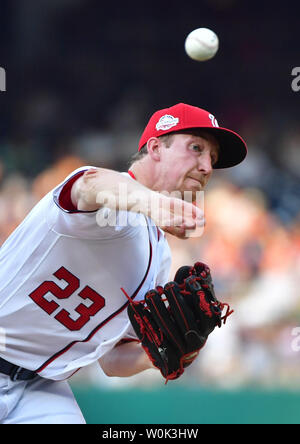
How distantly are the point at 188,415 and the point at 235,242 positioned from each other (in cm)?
167

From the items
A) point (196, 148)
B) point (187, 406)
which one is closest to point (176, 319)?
point (196, 148)

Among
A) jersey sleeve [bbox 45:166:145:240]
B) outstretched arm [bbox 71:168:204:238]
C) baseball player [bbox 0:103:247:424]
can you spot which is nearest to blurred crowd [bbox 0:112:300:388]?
baseball player [bbox 0:103:247:424]

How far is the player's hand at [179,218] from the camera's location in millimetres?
1587

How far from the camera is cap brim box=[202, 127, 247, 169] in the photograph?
231 cm

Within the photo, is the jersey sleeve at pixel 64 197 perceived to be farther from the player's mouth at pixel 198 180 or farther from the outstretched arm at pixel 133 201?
the player's mouth at pixel 198 180

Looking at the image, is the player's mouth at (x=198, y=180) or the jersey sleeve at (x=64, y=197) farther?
→ the player's mouth at (x=198, y=180)

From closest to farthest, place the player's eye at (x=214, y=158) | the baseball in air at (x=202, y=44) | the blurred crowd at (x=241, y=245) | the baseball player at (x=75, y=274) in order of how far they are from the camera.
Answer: the baseball player at (x=75, y=274) < the player's eye at (x=214, y=158) < the baseball in air at (x=202, y=44) < the blurred crowd at (x=241, y=245)

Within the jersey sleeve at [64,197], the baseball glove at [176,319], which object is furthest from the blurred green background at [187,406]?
the jersey sleeve at [64,197]

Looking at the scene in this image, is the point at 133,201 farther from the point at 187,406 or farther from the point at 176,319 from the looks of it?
the point at 187,406

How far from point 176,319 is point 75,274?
0.36m

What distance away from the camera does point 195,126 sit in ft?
A: 7.39

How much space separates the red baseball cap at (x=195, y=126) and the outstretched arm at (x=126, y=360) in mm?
750
